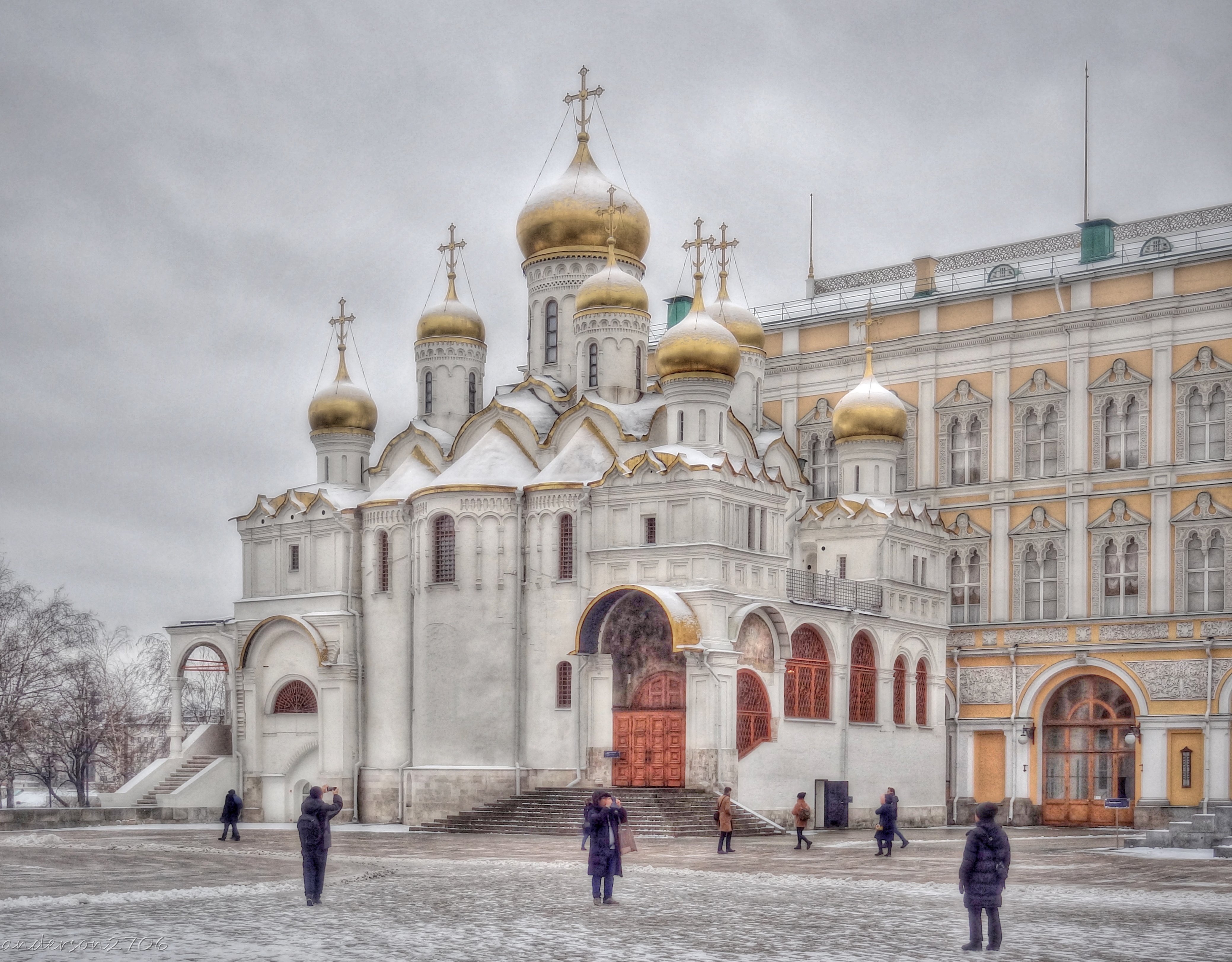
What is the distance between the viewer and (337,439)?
40.5m

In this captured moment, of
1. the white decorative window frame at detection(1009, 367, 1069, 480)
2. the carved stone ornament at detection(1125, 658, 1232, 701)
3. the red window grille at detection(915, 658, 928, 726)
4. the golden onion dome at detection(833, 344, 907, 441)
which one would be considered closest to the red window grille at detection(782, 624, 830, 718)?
the red window grille at detection(915, 658, 928, 726)

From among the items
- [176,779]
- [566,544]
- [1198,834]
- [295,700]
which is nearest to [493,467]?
[566,544]

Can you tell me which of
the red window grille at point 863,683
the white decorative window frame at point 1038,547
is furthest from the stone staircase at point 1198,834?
the white decorative window frame at point 1038,547

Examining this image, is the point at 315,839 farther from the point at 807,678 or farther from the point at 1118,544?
the point at 1118,544

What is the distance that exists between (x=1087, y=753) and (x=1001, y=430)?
7827 millimetres

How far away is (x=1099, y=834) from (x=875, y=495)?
30.4 feet

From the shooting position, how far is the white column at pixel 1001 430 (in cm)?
3944

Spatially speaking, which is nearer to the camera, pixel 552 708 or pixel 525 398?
pixel 552 708

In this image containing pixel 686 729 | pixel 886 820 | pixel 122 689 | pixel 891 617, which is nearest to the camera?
pixel 886 820

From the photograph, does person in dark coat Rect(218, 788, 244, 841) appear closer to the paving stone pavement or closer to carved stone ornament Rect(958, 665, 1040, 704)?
the paving stone pavement

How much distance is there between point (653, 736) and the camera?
3266 cm

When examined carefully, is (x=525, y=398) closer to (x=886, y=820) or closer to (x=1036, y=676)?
(x=1036, y=676)

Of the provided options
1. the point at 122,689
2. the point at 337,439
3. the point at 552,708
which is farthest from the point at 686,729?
the point at 122,689

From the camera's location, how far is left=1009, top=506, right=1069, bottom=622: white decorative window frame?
38.2 m
